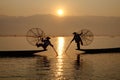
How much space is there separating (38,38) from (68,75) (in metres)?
19.1

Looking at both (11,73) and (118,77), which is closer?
(118,77)

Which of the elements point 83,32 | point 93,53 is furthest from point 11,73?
point 93,53

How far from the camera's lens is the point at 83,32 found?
48375mm

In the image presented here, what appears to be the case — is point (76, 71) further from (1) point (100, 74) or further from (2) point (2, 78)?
(2) point (2, 78)

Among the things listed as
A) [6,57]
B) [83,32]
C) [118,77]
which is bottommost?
[118,77]

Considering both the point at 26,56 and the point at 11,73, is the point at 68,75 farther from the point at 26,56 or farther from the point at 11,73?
the point at 26,56

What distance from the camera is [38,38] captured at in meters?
46.8

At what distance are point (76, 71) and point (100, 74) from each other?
308 centimetres

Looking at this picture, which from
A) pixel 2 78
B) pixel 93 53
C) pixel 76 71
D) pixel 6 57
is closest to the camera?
pixel 2 78

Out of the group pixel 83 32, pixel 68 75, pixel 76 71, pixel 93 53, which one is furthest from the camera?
pixel 93 53

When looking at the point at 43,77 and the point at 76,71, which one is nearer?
the point at 43,77

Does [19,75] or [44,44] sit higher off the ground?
[44,44]

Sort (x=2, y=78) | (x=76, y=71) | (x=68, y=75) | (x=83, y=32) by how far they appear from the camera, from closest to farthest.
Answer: (x=2, y=78), (x=68, y=75), (x=76, y=71), (x=83, y=32)

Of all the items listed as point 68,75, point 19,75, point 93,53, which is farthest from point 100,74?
point 93,53
